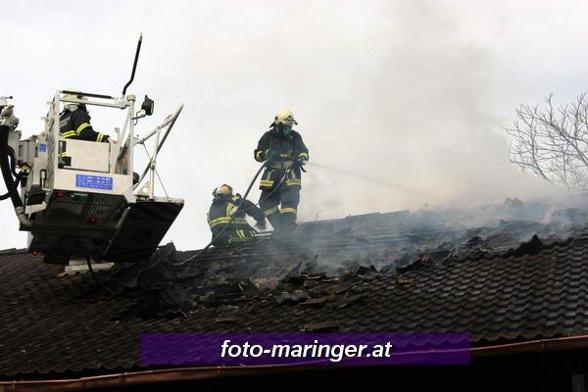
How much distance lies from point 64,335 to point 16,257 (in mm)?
5663

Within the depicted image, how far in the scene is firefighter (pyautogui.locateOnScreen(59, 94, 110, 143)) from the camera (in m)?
10.2

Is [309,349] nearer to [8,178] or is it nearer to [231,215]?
[8,178]

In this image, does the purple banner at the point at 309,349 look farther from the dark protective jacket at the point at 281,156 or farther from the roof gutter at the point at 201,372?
the dark protective jacket at the point at 281,156

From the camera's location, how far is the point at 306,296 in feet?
33.0

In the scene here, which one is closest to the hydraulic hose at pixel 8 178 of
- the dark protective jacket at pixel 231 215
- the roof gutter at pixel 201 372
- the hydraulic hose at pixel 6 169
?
the hydraulic hose at pixel 6 169

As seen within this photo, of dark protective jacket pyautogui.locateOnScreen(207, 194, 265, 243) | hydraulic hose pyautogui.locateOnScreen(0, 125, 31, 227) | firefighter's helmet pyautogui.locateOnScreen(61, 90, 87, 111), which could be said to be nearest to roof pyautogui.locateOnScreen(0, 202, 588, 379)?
dark protective jacket pyautogui.locateOnScreen(207, 194, 265, 243)

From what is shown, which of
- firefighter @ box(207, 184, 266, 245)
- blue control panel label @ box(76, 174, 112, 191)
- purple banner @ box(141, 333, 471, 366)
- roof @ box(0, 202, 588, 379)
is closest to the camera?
purple banner @ box(141, 333, 471, 366)

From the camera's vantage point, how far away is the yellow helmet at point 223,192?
49.6 feet

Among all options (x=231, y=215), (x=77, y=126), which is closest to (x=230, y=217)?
(x=231, y=215)

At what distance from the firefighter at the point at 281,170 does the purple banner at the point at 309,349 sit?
5106 millimetres

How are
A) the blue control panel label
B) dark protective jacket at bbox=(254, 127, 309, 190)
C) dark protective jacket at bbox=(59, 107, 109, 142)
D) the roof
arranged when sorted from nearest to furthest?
the roof
the blue control panel label
dark protective jacket at bbox=(59, 107, 109, 142)
dark protective jacket at bbox=(254, 127, 309, 190)

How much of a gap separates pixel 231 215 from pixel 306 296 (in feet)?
16.3

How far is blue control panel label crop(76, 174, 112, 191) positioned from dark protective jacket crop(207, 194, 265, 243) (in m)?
3.87

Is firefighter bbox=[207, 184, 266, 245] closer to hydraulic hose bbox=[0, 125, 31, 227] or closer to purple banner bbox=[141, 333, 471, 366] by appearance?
hydraulic hose bbox=[0, 125, 31, 227]
